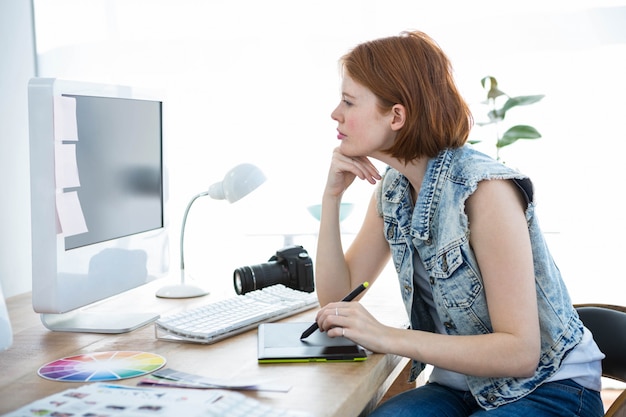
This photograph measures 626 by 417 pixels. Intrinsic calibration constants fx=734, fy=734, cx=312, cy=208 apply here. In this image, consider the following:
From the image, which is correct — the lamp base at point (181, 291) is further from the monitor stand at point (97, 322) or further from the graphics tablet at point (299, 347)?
the graphics tablet at point (299, 347)

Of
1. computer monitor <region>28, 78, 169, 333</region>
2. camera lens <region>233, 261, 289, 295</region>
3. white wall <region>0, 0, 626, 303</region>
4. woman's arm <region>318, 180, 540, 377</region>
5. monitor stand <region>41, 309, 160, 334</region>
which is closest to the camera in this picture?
woman's arm <region>318, 180, 540, 377</region>

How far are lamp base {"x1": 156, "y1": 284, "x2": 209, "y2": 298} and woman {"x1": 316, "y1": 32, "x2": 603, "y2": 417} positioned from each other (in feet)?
1.97

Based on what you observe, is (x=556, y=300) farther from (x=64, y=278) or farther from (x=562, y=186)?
(x=562, y=186)

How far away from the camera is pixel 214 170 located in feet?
11.0

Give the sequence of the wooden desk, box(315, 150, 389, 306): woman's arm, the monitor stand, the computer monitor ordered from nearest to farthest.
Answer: the wooden desk < the computer monitor < the monitor stand < box(315, 150, 389, 306): woman's arm

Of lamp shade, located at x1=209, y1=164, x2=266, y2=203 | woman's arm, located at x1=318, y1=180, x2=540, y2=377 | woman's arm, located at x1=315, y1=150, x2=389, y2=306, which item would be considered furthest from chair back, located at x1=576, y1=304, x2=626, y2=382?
lamp shade, located at x1=209, y1=164, x2=266, y2=203

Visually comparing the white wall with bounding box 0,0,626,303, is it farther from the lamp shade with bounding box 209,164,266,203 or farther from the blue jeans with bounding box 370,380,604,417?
the blue jeans with bounding box 370,380,604,417

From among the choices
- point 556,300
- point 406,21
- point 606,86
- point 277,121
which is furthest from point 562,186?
point 556,300

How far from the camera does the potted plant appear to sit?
2.91 m

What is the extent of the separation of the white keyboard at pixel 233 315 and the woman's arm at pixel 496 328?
0.84 ft

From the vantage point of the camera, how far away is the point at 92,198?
149cm

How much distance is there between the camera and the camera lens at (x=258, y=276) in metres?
1.84

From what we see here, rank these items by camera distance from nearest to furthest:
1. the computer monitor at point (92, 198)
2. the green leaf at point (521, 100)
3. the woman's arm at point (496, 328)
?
1. the woman's arm at point (496, 328)
2. the computer monitor at point (92, 198)
3. the green leaf at point (521, 100)

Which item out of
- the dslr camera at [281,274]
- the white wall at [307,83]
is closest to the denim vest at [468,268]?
the dslr camera at [281,274]
